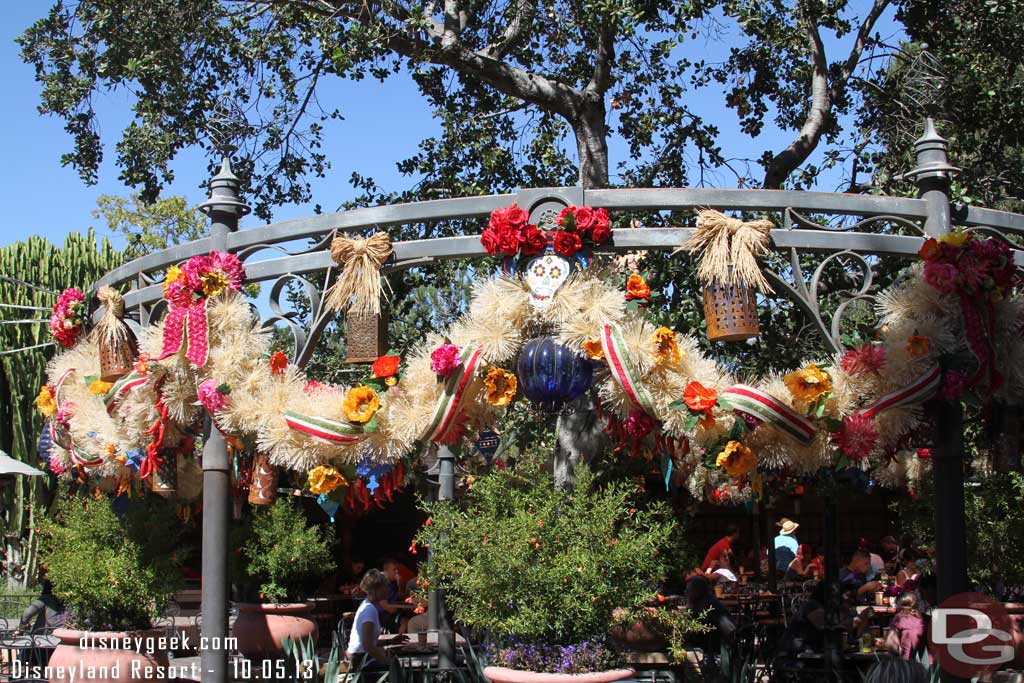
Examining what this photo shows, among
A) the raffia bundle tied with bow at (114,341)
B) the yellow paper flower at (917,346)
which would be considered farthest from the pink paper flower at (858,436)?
the raffia bundle tied with bow at (114,341)

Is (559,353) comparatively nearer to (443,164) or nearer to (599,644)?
(599,644)

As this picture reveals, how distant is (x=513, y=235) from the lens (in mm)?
5371

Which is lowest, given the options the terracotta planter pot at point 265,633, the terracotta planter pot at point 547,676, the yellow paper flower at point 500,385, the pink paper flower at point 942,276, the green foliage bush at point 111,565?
the terracotta planter pot at point 265,633

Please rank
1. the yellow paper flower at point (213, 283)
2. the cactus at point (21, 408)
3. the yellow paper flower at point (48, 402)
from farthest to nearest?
the cactus at point (21, 408), the yellow paper flower at point (48, 402), the yellow paper flower at point (213, 283)

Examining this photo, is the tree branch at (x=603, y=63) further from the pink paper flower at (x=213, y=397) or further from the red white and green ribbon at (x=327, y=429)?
the red white and green ribbon at (x=327, y=429)

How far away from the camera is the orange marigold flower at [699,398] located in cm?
509

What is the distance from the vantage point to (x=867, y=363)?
5.16 metres

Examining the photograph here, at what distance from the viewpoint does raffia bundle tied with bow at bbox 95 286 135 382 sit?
6.49m

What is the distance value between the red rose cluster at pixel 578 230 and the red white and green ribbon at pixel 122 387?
8.55ft

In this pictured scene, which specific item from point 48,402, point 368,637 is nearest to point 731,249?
point 368,637

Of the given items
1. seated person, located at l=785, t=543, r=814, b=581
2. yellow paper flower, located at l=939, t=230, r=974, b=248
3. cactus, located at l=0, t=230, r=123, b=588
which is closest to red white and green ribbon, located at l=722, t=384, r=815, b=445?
yellow paper flower, located at l=939, t=230, r=974, b=248

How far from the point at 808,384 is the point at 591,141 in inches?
242

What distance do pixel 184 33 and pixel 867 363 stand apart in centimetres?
912

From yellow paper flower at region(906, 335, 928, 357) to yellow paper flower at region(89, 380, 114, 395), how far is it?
4629 millimetres
